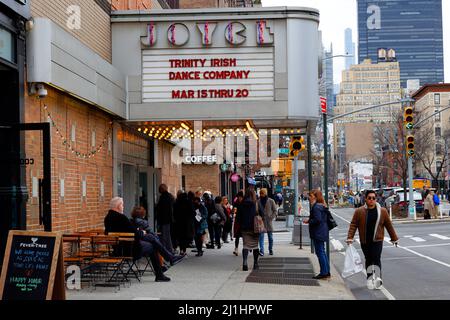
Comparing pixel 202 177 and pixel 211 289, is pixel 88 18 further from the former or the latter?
pixel 202 177

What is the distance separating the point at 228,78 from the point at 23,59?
6277mm

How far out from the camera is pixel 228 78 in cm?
1656

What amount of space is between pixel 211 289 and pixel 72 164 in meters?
3.88

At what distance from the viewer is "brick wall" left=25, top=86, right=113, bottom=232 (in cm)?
1163

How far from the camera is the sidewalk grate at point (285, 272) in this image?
13.6m

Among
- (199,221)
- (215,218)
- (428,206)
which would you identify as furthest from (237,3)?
(199,221)

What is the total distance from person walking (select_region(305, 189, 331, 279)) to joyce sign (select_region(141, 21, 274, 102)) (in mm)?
3437

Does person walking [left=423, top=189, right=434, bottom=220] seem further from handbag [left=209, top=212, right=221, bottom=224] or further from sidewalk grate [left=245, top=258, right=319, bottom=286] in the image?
sidewalk grate [left=245, top=258, right=319, bottom=286]

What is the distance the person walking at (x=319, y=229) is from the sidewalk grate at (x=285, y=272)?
1.19 ft

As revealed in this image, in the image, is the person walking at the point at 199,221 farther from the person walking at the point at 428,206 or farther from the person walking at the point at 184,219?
the person walking at the point at 428,206

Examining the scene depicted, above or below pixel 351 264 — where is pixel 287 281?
below

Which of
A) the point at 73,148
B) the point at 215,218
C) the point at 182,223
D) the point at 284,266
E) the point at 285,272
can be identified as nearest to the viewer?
the point at 73,148

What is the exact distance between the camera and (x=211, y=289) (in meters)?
12.0
